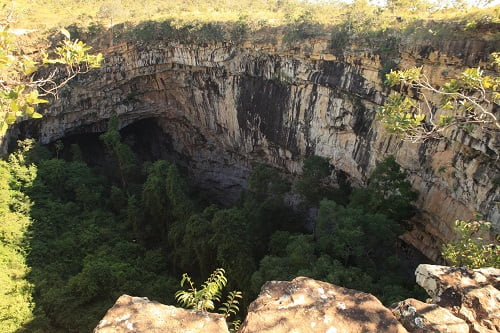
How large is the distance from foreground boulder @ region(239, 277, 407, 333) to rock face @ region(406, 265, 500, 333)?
0.98 feet

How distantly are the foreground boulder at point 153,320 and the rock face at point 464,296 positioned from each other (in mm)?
1696

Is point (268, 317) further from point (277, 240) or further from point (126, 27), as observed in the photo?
point (126, 27)

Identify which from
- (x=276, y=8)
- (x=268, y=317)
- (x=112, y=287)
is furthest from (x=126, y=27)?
(x=268, y=317)

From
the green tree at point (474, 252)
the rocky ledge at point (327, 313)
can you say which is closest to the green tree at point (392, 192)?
the green tree at point (474, 252)

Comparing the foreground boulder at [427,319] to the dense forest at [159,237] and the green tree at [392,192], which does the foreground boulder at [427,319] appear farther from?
the green tree at [392,192]

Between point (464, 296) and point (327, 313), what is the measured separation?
1.35 meters

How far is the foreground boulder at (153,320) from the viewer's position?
2992 mm

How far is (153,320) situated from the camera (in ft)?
10.1

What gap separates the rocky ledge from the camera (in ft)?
10.0

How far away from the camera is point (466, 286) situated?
11.6 feet

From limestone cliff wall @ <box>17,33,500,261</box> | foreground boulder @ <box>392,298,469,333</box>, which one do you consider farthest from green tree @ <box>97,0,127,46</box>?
foreground boulder @ <box>392,298,469,333</box>

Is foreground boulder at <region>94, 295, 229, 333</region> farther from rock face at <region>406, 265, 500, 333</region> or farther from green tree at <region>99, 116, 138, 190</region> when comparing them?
green tree at <region>99, 116, 138, 190</region>

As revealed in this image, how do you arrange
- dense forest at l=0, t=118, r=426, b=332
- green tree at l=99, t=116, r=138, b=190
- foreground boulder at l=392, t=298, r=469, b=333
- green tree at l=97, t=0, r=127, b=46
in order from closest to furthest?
foreground boulder at l=392, t=298, r=469, b=333 < dense forest at l=0, t=118, r=426, b=332 < green tree at l=99, t=116, r=138, b=190 < green tree at l=97, t=0, r=127, b=46

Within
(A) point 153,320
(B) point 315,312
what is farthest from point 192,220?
(B) point 315,312
